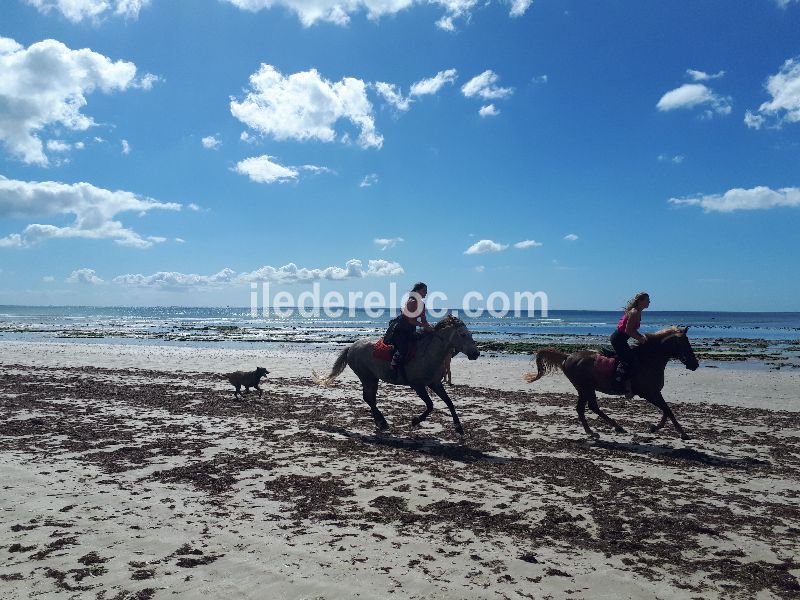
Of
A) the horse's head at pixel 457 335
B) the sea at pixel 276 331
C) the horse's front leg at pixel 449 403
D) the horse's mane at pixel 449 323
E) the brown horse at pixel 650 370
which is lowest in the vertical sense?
the sea at pixel 276 331

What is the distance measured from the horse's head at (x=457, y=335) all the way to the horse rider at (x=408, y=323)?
0.33 meters

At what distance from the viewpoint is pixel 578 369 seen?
1112 centimetres

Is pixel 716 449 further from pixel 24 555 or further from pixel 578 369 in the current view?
pixel 24 555

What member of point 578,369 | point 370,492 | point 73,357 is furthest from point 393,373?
point 73,357

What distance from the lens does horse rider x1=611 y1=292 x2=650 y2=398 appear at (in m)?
10.1

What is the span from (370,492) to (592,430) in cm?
624

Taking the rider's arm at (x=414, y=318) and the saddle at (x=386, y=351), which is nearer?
the rider's arm at (x=414, y=318)

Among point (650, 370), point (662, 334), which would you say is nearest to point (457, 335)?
point (650, 370)

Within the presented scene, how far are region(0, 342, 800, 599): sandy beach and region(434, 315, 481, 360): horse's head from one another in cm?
172

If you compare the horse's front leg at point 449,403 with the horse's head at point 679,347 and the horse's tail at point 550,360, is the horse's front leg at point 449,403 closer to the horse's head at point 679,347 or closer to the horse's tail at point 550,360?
the horse's tail at point 550,360

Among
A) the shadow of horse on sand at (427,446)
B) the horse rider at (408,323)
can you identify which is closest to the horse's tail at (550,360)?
the horse rider at (408,323)

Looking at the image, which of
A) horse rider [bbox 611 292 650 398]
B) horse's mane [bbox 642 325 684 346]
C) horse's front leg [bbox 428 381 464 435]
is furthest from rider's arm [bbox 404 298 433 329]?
horse's mane [bbox 642 325 684 346]

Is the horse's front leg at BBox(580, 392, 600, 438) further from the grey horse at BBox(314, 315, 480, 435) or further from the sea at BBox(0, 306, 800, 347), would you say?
the sea at BBox(0, 306, 800, 347)

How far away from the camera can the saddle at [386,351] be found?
36.1ft
